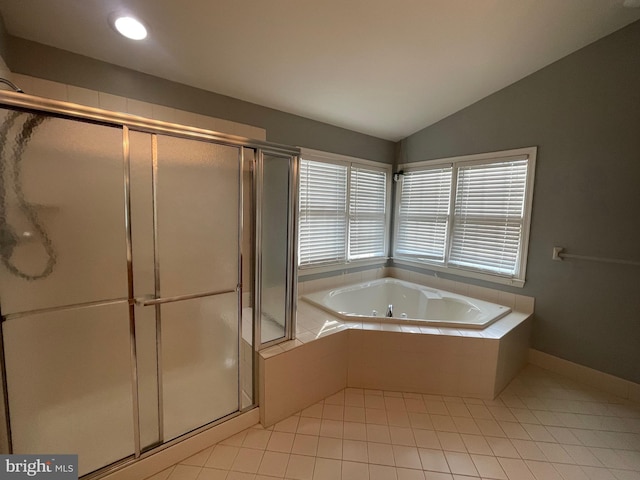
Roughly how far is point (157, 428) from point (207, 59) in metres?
2.19

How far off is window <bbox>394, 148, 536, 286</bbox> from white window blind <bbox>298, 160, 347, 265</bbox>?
0.88m

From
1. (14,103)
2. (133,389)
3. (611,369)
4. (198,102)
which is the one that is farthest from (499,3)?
(133,389)

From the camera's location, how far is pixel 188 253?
1.54 metres

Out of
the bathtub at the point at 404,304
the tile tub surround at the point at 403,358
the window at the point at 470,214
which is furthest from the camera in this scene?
the window at the point at 470,214

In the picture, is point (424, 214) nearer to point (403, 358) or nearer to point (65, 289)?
point (403, 358)

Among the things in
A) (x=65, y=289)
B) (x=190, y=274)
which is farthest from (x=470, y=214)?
(x=65, y=289)

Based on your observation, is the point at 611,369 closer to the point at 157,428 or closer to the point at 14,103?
the point at 157,428

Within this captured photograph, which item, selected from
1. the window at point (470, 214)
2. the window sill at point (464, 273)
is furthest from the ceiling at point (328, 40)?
the window sill at point (464, 273)

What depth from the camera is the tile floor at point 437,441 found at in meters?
1.44

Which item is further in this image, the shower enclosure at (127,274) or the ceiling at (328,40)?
the ceiling at (328,40)

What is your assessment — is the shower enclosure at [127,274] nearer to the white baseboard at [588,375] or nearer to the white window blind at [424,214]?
the white window blind at [424,214]

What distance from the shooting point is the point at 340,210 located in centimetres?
310

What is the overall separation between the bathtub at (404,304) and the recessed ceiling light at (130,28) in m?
2.20

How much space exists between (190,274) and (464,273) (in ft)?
8.71
